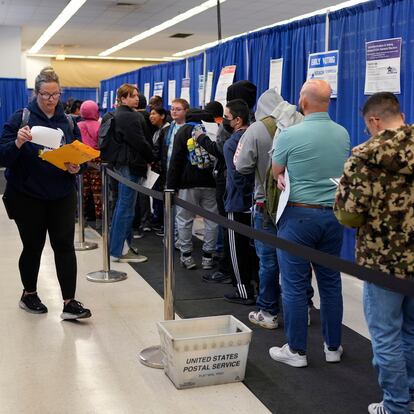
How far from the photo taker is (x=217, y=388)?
2.89 m

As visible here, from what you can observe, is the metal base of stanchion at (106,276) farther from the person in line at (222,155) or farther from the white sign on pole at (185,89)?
the white sign on pole at (185,89)

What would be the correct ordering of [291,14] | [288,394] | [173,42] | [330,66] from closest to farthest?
[288,394] < [330,66] < [291,14] < [173,42]

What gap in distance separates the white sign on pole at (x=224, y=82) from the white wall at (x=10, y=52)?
10916 mm

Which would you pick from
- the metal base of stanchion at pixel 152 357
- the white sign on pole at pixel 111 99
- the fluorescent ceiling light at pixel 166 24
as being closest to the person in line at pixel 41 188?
the metal base of stanchion at pixel 152 357

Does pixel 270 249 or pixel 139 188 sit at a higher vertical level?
pixel 139 188

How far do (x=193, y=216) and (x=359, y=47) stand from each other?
1.82m

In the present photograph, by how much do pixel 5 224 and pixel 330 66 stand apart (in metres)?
4.44

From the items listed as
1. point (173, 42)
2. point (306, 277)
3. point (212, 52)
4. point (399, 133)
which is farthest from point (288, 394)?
point (173, 42)

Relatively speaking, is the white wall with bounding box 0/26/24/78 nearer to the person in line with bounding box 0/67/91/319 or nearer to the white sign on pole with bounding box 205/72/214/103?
the white sign on pole with bounding box 205/72/214/103

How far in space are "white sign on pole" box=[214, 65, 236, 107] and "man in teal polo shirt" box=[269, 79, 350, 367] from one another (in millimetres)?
3347

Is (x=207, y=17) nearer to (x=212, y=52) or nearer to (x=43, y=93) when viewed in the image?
(x=212, y=52)

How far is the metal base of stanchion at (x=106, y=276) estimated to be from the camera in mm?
4824

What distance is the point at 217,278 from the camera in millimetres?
4824

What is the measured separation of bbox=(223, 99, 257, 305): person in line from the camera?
13.1 ft
